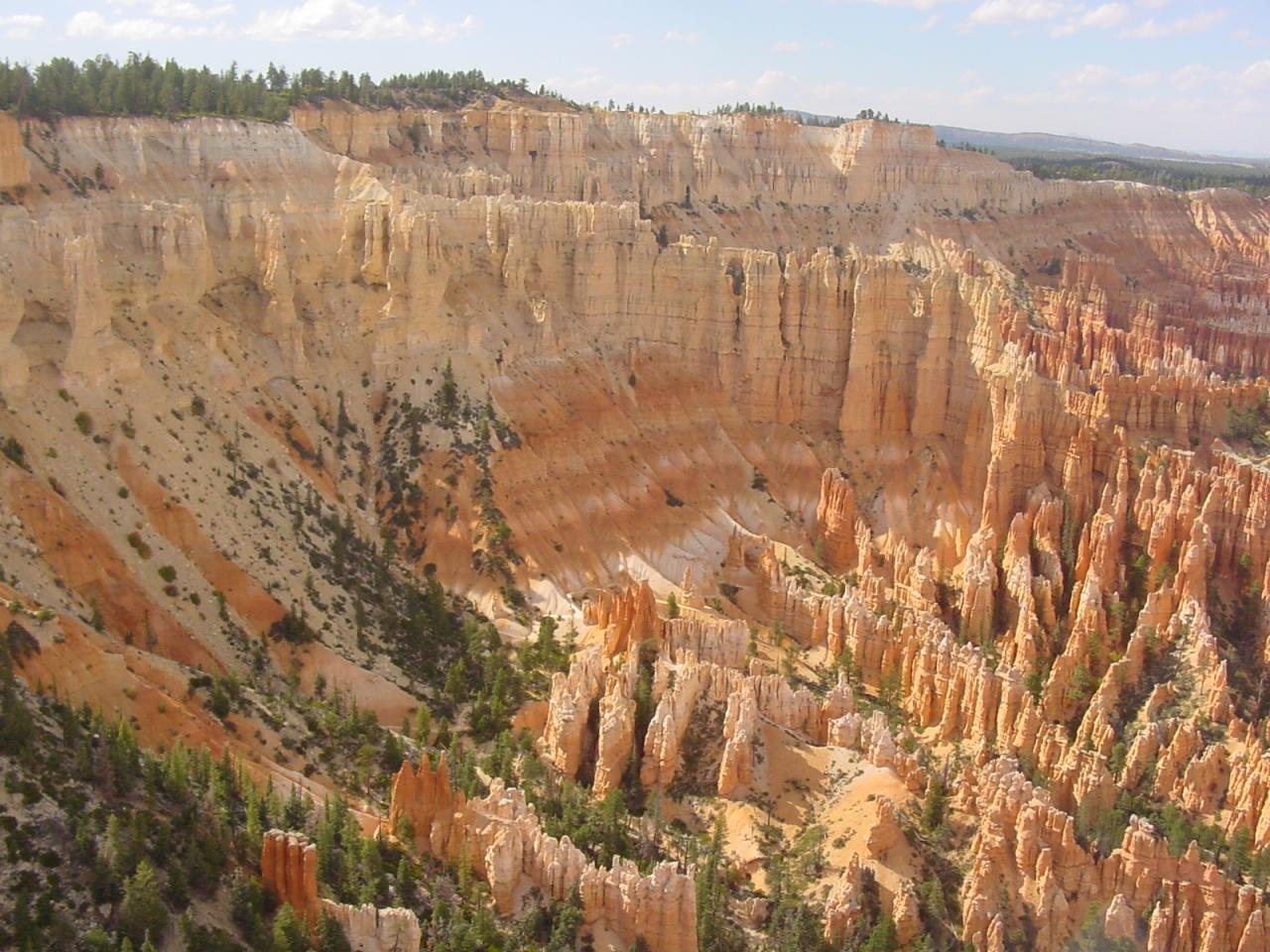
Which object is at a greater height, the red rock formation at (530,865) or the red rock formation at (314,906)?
the red rock formation at (314,906)

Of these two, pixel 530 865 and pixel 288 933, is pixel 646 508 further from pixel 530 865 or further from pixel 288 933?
pixel 288 933

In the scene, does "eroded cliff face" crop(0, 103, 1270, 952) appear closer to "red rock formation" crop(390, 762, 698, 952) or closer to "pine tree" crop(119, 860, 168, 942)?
"red rock formation" crop(390, 762, 698, 952)

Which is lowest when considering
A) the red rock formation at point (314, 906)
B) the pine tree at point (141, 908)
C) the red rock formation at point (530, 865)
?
the red rock formation at point (530, 865)

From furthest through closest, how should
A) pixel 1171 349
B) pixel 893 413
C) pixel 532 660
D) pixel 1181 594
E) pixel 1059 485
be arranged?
1. pixel 1171 349
2. pixel 893 413
3. pixel 1059 485
4. pixel 1181 594
5. pixel 532 660

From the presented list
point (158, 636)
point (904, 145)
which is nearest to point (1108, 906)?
point (158, 636)

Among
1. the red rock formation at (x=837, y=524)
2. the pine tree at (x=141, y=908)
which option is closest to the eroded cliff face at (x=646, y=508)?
the red rock formation at (x=837, y=524)

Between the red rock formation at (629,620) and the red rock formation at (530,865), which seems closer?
the red rock formation at (530,865)

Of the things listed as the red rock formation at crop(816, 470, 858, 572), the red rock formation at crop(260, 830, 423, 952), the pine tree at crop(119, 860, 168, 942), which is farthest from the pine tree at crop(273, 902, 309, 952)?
the red rock formation at crop(816, 470, 858, 572)

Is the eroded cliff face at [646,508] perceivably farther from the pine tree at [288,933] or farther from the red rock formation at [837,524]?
the pine tree at [288,933]

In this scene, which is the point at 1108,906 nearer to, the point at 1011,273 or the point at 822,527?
the point at 822,527
